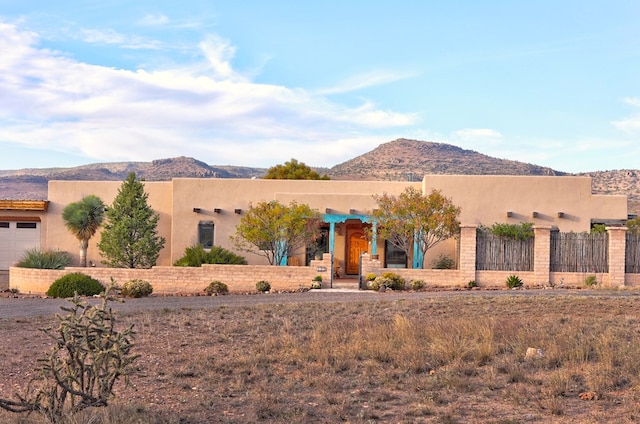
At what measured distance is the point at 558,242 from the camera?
2572cm

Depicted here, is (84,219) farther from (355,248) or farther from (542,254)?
(542,254)

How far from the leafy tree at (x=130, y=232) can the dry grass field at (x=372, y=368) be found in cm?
1357

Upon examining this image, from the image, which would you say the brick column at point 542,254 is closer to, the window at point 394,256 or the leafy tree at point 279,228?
the window at point 394,256

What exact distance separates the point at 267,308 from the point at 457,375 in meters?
8.86

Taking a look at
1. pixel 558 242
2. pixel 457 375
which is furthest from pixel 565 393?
pixel 558 242

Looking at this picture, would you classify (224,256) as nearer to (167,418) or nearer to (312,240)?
(312,240)

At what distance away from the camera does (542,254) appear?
83.8ft

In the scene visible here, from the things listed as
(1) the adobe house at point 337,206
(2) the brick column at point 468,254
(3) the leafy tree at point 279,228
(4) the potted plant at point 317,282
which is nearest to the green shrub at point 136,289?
(3) the leafy tree at point 279,228

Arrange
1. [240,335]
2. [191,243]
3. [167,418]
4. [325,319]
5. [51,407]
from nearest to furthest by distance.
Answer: [51,407], [167,418], [240,335], [325,319], [191,243]

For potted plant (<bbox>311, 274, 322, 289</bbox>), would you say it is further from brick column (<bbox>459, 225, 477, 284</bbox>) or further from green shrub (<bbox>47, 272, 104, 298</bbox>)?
green shrub (<bbox>47, 272, 104, 298</bbox>)

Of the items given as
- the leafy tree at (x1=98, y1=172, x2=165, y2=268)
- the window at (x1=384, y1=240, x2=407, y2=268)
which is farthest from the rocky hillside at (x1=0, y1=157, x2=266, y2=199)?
the window at (x1=384, y1=240, x2=407, y2=268)

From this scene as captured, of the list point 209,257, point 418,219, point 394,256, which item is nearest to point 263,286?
point 209,257

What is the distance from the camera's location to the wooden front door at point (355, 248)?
32.5 metres

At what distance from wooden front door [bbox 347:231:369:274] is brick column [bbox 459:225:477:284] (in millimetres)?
7527
